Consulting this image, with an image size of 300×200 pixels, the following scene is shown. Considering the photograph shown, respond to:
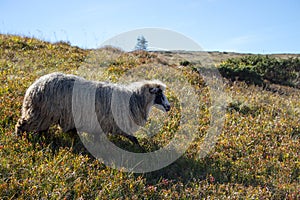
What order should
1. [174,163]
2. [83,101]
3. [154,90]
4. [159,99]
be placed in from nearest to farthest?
1. [83,101]
2. [174,163]
3. [154,90]
4. [159,99]

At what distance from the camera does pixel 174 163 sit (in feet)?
21.5

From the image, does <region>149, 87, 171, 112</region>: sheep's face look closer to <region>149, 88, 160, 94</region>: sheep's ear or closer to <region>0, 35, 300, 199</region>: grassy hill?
<region>149, 88, 160, 94</region>: sheep's ear

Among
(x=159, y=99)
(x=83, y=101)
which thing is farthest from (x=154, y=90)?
(x=83, y=101)

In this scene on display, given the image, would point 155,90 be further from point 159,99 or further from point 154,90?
point 159,99

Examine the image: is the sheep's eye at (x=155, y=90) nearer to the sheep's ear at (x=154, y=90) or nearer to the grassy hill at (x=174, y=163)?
the sheep's ear at (x=154, y=90)

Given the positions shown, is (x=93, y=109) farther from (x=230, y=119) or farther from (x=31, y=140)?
(x=230, y=119)

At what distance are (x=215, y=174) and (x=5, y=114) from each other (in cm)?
437

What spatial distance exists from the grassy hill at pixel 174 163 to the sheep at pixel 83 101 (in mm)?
332

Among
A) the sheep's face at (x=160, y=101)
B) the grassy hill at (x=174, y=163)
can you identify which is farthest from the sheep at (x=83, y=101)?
the grassy hill at (x=174, y=163)

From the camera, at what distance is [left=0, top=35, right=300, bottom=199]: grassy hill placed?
493 cm

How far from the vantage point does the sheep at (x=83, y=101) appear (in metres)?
6.00

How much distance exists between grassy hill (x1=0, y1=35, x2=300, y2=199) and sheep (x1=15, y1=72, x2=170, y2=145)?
332 mm

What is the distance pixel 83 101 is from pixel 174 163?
2152 mm

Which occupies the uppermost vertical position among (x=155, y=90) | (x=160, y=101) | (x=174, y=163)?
(x=155, y=90)
